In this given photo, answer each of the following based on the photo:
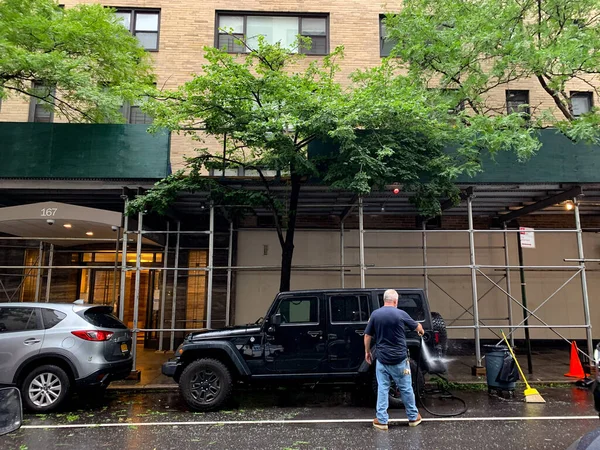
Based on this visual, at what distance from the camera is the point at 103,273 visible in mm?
13625

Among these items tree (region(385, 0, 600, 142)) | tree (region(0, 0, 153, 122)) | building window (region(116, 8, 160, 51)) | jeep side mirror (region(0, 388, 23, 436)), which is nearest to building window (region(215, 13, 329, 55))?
building window (region(116, 8, 160, 51))

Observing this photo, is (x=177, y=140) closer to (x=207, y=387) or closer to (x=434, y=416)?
(x=207, y=387)

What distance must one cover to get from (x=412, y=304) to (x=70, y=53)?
9.51m

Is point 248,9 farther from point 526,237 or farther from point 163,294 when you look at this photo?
point 526,237

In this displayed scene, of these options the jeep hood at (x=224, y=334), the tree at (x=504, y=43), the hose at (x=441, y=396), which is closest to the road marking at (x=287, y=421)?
the hose at (x=441, y=396)

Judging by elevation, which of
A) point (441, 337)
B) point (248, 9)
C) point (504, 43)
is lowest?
point (441, 337)

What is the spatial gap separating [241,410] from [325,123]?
5.19 m

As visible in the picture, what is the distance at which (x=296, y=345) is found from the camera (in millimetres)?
6922

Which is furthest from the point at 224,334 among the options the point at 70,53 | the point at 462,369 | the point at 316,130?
the point at 70,53

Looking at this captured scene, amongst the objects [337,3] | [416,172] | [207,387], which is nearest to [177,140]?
[337,3]

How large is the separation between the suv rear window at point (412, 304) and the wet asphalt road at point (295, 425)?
4.91 ft

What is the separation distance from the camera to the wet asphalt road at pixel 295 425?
17.5ft

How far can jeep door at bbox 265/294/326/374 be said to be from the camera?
6883 millimetres

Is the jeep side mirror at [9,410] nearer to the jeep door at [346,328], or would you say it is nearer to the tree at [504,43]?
the jeep door at [346,328]
